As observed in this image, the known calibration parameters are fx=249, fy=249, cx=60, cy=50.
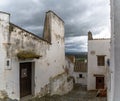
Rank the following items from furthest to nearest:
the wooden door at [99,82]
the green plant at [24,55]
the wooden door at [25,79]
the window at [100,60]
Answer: the window at [100,60] < the wooden door at [99,82] < the wooden door at [25,79] < the green plant at [24,55]

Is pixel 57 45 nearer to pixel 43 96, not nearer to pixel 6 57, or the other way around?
pixel 43 96

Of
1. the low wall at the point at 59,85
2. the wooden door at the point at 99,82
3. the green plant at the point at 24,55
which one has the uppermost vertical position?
the green plant at the point at 24,55

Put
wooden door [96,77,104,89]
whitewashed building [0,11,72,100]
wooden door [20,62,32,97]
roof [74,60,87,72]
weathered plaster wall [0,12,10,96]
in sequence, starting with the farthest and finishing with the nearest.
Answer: roof [74,60,87,72]
wooden door [96,77,104,89]
wooden door [20,62,32,97]
whitewashed building [0,11,72,100]
weathered plaster wall [0,12,10,96]

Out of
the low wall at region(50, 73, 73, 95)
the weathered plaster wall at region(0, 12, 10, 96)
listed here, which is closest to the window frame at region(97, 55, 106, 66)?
the low wall at region(50, 73, 73, 95)

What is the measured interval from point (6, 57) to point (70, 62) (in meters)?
27.2

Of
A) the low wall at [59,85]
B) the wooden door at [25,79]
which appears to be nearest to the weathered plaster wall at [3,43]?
the wooden door at [25,79]

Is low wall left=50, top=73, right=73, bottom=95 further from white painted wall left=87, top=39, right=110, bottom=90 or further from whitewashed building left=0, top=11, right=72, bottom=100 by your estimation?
white painted wall left=87, top=39, right=110, bottom=90

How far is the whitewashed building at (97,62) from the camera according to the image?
87.5 feet

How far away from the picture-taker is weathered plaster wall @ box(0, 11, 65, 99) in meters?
11.7

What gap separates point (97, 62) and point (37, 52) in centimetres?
1370

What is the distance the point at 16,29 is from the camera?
40.0 ft

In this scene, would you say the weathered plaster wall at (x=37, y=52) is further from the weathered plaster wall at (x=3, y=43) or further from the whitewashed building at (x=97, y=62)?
the whitewashed building at (x=97, y=62)

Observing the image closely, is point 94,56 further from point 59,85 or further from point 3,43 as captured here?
point 3,43

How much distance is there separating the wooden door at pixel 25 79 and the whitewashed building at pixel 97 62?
13.9 meters
